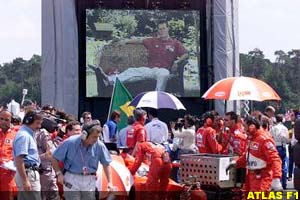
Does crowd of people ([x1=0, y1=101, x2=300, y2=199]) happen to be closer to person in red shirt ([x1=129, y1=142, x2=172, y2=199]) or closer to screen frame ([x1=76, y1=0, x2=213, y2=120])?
person in red shirt ([x1=129, y1=142, x2=172, y2=199])

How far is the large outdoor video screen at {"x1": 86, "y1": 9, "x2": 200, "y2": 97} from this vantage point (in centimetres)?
2584

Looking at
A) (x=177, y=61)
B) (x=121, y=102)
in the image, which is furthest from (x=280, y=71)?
(x=121, y=102)

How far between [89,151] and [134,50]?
16810 mm

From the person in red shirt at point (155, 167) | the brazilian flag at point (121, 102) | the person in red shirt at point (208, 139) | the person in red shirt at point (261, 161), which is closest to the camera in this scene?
the person in red shirt at point (261, 161)

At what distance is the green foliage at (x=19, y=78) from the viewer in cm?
9710

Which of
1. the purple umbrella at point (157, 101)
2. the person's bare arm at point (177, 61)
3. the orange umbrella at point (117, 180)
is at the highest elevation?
the person's bare arm at point (177, 61)

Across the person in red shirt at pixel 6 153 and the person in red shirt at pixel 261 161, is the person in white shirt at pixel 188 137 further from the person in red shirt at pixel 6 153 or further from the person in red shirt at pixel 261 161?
the person in red shirt at pixel 6 153

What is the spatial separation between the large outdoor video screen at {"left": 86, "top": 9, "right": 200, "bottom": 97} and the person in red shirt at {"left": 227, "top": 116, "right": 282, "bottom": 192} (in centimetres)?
1459

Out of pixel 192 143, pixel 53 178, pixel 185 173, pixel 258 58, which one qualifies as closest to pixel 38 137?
pixel 53 178

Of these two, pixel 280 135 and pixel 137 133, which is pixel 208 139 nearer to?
pixel 137 133

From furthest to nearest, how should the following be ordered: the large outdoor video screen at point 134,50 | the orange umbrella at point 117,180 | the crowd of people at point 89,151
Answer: the large outdoor video screen at point 134,50 → the orange umbrella at point 117,180 → the crowd of people at point 89,151

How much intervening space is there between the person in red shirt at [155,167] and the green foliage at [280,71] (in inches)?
2582

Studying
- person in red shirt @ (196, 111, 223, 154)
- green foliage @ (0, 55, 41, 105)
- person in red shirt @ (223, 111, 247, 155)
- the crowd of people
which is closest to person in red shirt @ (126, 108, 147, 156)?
the crowd of people

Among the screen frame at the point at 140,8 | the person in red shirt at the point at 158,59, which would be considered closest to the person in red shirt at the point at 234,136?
the person in red shirt at the point at 158,59
